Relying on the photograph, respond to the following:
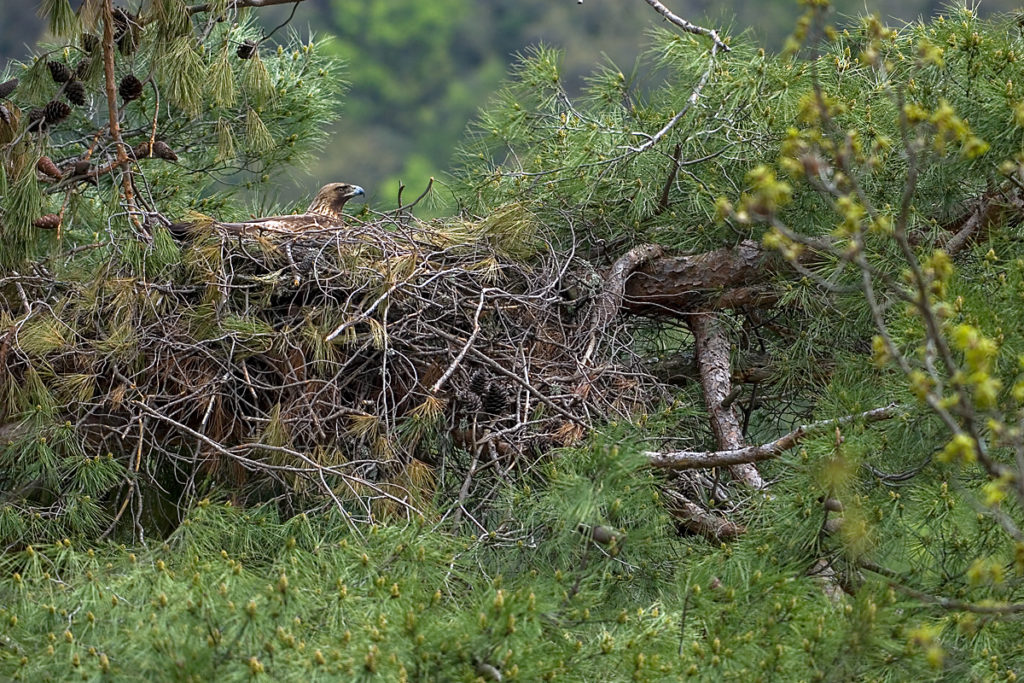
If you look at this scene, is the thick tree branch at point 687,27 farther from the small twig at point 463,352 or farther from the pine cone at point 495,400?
the pine cone at point 495,400

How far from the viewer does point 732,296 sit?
5453mm

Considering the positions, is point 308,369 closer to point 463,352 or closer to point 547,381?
point 463,352

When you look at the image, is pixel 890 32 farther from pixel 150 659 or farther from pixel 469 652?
pixel 150 659

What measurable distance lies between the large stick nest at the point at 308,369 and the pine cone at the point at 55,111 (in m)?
0.49

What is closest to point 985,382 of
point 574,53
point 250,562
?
point 250,562

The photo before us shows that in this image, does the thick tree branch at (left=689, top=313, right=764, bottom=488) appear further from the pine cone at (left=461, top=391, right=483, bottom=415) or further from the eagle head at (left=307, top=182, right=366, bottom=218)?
the eagle head at (left=307, top=182, right=366, bottom=218)

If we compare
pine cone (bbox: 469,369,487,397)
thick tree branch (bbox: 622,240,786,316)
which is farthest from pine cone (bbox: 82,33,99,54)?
thick tree branch (bbox: 622,240,786,316)

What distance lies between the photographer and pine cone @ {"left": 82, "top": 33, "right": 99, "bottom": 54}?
4.66m

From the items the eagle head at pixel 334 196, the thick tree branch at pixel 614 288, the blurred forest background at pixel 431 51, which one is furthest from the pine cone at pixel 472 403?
the blurred forest background at pixel 431 51

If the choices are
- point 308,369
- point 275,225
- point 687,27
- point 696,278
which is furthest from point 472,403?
point 687,27

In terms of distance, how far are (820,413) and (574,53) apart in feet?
91.3

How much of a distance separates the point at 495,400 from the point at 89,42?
6.19ft

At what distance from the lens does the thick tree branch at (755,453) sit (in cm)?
385

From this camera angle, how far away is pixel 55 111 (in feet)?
14.8
